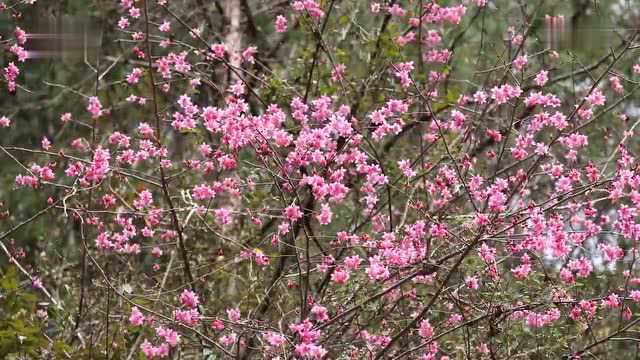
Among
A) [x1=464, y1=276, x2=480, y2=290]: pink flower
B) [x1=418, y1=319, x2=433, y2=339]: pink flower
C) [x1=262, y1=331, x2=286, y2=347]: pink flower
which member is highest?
[x1=464, y1=276, x2=480, y2=290]: pink flower

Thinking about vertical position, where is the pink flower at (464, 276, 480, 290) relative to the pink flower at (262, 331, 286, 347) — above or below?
above

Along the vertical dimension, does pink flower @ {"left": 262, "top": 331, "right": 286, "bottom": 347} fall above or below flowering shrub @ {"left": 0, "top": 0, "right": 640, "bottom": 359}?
below

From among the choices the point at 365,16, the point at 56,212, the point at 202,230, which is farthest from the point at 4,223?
the point at 365,16

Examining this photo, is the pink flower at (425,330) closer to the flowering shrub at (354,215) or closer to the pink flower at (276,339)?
the flowering shrub at (354,215)

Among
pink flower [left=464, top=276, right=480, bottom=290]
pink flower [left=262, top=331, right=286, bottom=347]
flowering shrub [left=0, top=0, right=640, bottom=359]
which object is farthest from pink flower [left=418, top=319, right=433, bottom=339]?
pink flower [left=262, top=331, right=286, bottom=347]

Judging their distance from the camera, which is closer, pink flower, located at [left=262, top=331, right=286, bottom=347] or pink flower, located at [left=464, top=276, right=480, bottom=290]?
pink flower, located at [left=262, top=331, right=286, bottom=347]

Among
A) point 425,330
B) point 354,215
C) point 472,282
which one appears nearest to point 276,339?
point 425,330

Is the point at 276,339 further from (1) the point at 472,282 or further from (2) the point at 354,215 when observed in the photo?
(2) the point at 354,215

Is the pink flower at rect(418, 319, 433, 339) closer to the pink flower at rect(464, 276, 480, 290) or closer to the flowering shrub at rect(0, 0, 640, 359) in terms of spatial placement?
the flowering shrub at rect(0, 0, 640, 359)

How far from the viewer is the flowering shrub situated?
4152 mm

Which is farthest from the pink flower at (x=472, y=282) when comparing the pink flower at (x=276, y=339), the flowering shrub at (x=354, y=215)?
the pink flower at (x=276, y=339)

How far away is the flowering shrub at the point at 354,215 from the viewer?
13.6 feet

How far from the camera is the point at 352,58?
6535 mm

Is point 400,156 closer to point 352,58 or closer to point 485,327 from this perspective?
point 352,58
